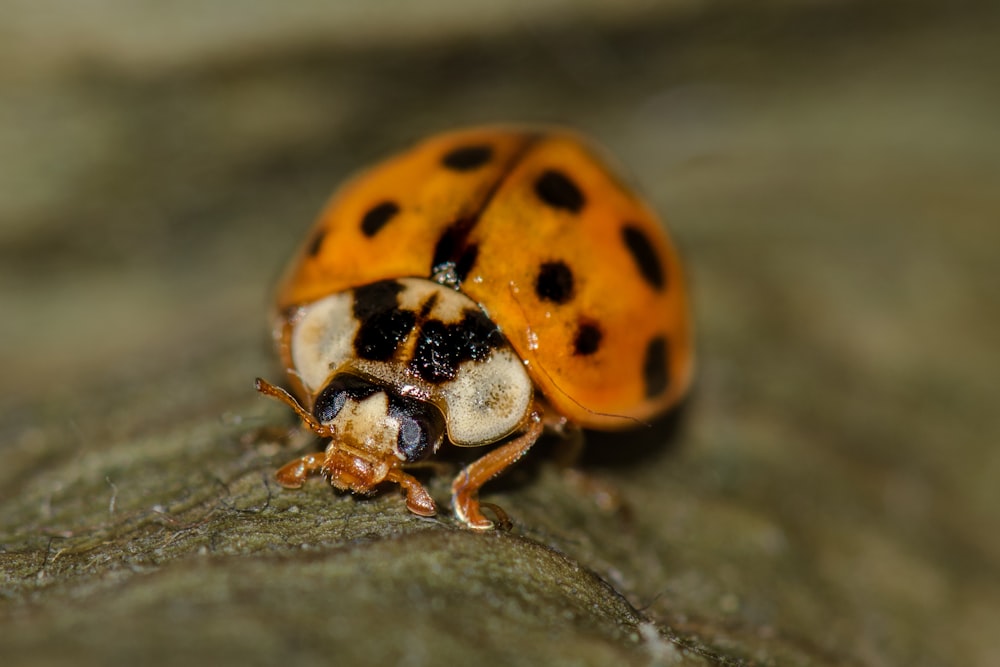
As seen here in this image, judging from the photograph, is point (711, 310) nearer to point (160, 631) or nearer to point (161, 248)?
point (161, 248)

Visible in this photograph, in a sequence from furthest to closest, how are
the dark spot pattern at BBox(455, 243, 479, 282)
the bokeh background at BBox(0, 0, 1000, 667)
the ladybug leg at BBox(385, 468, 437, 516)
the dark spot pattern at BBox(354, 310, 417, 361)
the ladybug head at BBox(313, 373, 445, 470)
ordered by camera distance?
the dark spot pattern at BBox(455, 243, 479, 282)
the dark spot pattern at BBox(354, 310, 417, 361)
the ladybug head at BBox(313, 373, 445, 470)
the ladybug leg at BBox(385, 468, 437, 516)
the bokeh background at BBox(0, 0, 1000, 667)

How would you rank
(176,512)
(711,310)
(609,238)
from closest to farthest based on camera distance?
(176,512) < (609,238) < (711,310)

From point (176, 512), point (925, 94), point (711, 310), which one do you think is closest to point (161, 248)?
point (176, 512)

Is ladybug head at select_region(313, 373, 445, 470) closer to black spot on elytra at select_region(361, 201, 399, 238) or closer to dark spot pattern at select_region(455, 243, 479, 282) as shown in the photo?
dark spot pattern at select_region(455, 243, 479, 282)

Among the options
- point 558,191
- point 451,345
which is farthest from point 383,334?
point 558,191

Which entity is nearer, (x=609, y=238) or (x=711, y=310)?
(x=609, y=238)

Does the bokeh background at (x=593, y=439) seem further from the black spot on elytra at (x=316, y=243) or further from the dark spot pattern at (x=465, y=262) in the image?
the dark spot pattern at (x=465, y=262)

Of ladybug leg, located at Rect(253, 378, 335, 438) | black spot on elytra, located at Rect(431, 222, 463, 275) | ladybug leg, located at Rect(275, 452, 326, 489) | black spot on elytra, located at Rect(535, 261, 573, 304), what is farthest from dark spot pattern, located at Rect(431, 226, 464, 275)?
ladybug leg, located at Rect(275, 452, 326, 489)
